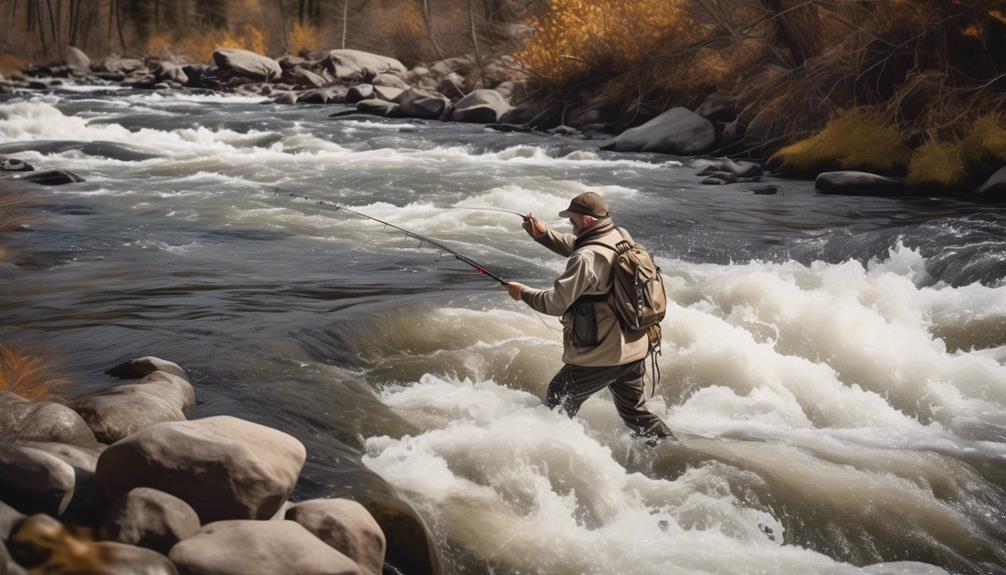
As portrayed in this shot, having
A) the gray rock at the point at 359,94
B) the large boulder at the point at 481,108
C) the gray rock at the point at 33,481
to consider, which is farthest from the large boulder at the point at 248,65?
the gray rock at the point at 33,481

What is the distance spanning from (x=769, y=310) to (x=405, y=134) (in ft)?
43.8

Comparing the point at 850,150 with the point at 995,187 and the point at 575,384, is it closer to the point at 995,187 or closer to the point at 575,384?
the point at 995,187

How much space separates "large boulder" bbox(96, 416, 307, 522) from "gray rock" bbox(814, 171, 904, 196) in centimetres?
1139

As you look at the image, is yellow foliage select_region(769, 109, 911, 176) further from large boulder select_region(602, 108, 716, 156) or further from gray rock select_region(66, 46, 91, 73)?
gray rock select_region(66, 46, 91, 73)

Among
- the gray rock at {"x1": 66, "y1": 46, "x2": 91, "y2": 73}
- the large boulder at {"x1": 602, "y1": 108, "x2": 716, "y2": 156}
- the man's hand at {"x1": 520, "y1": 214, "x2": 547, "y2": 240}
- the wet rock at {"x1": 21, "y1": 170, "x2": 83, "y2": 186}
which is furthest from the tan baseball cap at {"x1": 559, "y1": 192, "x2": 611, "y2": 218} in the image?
the gray rock at {"x1": 66, "y1": 46, "x2": 91, "y2": 73}

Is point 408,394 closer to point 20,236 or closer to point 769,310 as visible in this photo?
point 769,310

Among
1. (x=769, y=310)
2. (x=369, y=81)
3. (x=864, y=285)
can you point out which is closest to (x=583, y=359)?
(x=769, y=310)

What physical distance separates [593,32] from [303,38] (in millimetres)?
25740

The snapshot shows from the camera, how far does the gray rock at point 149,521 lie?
3.49m

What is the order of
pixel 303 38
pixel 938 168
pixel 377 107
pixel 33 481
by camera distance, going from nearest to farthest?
pixel 33 481 < pixel 938 168 < pixel 377 107 < pixel 303 38

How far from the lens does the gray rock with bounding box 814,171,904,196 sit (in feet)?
45.1

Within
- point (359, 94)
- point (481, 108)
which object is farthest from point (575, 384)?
point (359, 94)

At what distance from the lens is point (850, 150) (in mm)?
15195

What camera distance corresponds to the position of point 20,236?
34.0 feet
